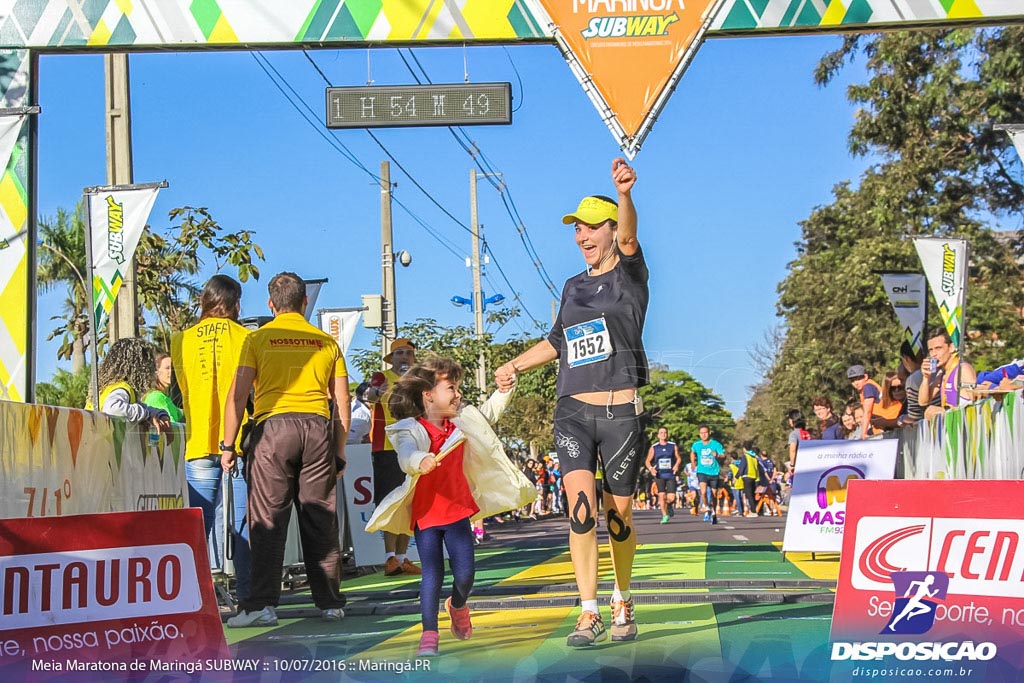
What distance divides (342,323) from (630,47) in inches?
345

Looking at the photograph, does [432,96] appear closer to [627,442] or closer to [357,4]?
[357,4]

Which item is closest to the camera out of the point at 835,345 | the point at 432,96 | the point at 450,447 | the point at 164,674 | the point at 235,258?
the point at 164,674

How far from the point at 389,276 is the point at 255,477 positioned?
20.1 meters

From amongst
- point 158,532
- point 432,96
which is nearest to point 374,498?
point 432,96

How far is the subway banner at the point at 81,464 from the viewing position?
22.2 ft

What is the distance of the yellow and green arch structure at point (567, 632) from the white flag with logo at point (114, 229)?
9.63 ft

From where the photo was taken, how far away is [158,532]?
18.4 ft

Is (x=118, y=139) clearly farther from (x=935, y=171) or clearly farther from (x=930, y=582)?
(x=935, y=171)

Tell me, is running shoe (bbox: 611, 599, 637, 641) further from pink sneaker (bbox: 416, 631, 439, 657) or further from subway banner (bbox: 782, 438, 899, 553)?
subway banner (bbox: 782, 438, 899, 553)

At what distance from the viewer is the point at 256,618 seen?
815 cm

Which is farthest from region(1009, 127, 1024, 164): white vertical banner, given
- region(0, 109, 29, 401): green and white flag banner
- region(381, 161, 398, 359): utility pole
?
region(381, 161, 398, 359): utility pole

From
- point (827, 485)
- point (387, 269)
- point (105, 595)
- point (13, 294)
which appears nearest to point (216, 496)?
point (13, 294)

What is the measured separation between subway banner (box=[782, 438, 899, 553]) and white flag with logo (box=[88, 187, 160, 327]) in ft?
21.3

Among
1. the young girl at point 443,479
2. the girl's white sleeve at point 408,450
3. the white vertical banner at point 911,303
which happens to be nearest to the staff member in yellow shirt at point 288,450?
the young girl at point 443,479
